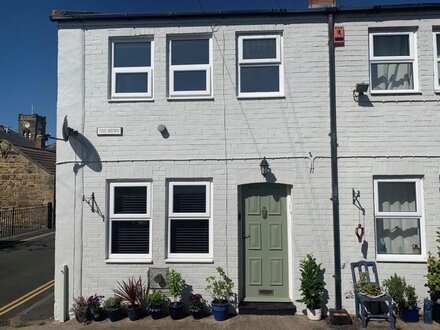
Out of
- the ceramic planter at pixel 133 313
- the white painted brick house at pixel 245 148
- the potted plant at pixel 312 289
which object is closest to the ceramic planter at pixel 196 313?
the white painted brick house at pixel 245 148

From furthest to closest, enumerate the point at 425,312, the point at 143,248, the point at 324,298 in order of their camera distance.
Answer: the point at 143,248
the point at 324,298
the point at 425,312

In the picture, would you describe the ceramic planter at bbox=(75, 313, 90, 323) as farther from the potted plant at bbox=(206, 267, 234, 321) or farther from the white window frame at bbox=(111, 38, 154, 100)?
the white window frame at bbox=(111, 38, 154, 100)

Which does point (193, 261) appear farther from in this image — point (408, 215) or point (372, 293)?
point (408, 215)

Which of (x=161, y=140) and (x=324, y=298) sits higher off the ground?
(x=161, y=140)

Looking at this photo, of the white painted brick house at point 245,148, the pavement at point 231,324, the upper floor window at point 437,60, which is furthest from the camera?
the upper floor window at point 437,60

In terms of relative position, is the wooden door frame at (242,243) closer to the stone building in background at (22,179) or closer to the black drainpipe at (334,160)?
the black drainpipe at (334,160)

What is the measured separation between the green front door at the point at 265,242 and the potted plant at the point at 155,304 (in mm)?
1680

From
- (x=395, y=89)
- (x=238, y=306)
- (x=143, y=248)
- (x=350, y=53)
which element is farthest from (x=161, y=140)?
(x=395, y=89)

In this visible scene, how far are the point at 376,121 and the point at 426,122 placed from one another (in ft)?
3.04

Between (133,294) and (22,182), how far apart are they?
17.1 m

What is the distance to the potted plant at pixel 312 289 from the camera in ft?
20.9

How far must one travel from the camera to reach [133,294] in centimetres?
661

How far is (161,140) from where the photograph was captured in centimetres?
706

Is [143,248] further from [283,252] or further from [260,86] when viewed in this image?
[260,86]
